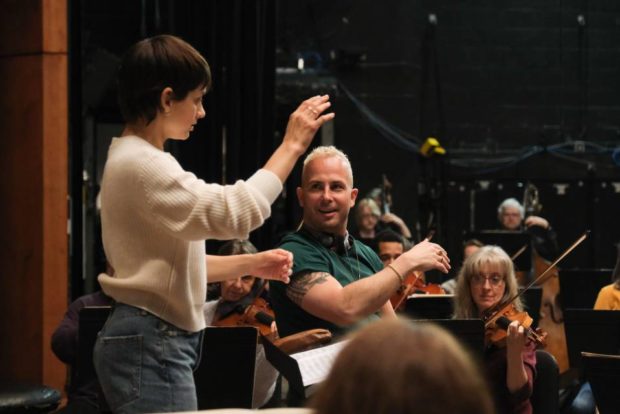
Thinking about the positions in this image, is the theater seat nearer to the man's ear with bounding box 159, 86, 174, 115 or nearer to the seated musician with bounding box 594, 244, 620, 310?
the seated musician with bounding box 594, 244, 620, 310

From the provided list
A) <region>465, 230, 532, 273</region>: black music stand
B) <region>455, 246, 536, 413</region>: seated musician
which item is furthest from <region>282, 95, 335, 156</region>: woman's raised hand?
<region>465, 230, 532, 273</region>: black music stand

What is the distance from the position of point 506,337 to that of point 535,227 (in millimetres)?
5863

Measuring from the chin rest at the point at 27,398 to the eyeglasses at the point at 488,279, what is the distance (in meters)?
1.84

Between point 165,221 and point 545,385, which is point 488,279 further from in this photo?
point 165,221

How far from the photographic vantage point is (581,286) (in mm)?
6180

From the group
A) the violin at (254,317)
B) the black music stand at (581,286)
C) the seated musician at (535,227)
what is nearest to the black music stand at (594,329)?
the violin at (254,317)

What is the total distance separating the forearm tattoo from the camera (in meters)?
3.03

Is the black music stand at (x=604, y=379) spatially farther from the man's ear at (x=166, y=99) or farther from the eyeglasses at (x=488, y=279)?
the man's ear at (x=166, y=99)

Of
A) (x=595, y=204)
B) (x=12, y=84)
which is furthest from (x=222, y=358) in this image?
(x=595, y=204)

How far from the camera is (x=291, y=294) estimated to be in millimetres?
3094

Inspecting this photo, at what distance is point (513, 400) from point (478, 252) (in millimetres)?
898

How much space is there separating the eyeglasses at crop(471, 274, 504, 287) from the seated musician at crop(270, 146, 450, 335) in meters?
1.45

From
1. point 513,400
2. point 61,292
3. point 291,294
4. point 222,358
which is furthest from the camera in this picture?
point 61,292

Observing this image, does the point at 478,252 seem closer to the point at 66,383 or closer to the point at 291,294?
the point at 291,294
